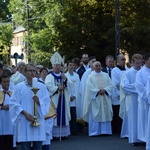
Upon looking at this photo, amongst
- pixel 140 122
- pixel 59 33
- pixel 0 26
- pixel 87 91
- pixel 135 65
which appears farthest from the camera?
pixel 0 26

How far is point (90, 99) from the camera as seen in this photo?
46.8 ft

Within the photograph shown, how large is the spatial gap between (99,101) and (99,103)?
0.19ft

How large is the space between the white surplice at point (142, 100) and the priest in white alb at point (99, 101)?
8.71ft

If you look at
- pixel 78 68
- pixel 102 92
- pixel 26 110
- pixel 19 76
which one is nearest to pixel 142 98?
pixel 102 92

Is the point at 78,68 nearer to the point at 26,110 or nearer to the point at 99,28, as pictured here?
the point at 26,110

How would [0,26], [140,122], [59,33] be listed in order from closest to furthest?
[140,122], [59,33], [0,26]

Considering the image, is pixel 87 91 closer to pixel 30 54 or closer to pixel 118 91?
pixel 118 91

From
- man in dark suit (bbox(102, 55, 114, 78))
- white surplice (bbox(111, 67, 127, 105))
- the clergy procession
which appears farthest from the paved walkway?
man in dark suit (bbox(102, 55, 114, 78))

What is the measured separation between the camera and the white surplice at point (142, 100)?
11.0m

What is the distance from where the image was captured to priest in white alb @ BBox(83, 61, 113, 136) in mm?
14164

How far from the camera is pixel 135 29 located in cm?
3441

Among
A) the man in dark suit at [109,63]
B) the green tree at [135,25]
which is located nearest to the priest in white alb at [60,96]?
the man in dark suit at [109,63]

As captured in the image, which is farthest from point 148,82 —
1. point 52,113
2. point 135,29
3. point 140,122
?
point 135,29

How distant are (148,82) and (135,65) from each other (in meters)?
2.00
